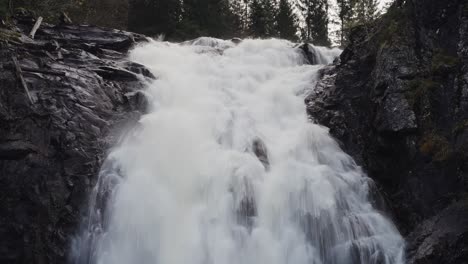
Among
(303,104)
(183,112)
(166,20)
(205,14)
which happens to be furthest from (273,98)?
(205,14)

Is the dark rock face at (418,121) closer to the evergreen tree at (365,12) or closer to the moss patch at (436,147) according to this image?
the moss patch at (436,147)

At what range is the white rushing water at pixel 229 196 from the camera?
852 centimetres

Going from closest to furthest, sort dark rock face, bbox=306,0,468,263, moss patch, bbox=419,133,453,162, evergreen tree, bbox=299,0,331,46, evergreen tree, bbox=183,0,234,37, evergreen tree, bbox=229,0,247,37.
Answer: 1. dark rock face, bbox=306,0,468,263
2. moss patch, bbox=419,133,453,162
3. evergreen tree, bbox=183,0,234,37
4. evergreen tree, bbox=299,0,331,46
5. evergreen tree, bbox=229,0,247,37

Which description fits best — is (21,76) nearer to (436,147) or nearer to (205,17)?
(436,147)

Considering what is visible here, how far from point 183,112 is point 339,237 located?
6044 mm

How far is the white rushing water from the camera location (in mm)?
8523

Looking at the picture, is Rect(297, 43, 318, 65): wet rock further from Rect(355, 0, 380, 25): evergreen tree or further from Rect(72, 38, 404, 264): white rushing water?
Rect(72, 38, 404, 264): white rushing water

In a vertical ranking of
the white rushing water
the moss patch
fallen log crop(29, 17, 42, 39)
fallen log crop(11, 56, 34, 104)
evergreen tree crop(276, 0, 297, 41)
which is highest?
evergreen tree crop(276, 0, 297, 41)

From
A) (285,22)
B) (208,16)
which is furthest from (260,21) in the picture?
(208,16)

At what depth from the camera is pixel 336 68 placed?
14.2m

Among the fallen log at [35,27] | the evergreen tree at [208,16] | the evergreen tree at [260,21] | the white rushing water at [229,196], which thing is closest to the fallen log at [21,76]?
the white rushing water at [229,196]

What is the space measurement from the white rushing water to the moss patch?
5.24 ft

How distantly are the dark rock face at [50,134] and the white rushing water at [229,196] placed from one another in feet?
1.52

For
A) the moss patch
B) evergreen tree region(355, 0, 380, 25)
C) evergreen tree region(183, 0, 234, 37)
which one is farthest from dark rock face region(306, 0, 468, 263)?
evergreen tree region(183, 0, 234, 37)
